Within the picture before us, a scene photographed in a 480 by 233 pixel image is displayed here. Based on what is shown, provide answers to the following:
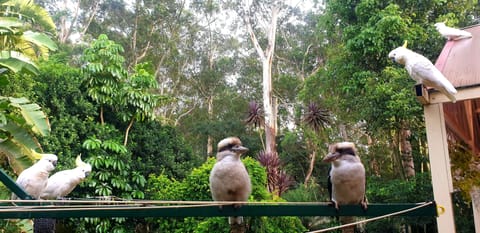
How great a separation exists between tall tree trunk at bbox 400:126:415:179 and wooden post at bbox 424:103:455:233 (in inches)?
251

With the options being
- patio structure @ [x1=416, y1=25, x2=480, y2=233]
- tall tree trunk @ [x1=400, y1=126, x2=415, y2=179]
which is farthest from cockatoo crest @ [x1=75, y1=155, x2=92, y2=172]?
tall tree trunk @ [x1=400, y1=126, x2=415, y2=179]

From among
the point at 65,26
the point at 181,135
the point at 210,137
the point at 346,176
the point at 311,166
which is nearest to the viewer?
the point at 346,176

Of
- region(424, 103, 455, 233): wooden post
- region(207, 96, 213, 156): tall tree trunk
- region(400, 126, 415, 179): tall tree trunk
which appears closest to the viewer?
region(424, 103, 455, 233): wooden post

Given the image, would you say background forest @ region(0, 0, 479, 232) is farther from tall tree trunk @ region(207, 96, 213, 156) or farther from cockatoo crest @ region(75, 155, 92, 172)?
tall tree trunk @ region(207, 96, 213, 156)

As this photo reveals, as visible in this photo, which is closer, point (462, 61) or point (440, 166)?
point (440, 166)

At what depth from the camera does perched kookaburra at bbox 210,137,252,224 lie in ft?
9.95

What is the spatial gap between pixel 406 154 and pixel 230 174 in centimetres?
908

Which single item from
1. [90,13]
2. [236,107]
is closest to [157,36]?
[90,13]

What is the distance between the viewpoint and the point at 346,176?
9.70 feet

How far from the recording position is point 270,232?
7633 mm

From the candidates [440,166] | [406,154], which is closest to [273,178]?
[406,154]

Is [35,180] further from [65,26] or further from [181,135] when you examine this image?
[65,26]

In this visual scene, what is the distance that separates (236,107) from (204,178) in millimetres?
11939

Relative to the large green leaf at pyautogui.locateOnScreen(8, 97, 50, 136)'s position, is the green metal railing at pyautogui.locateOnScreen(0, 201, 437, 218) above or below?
below
